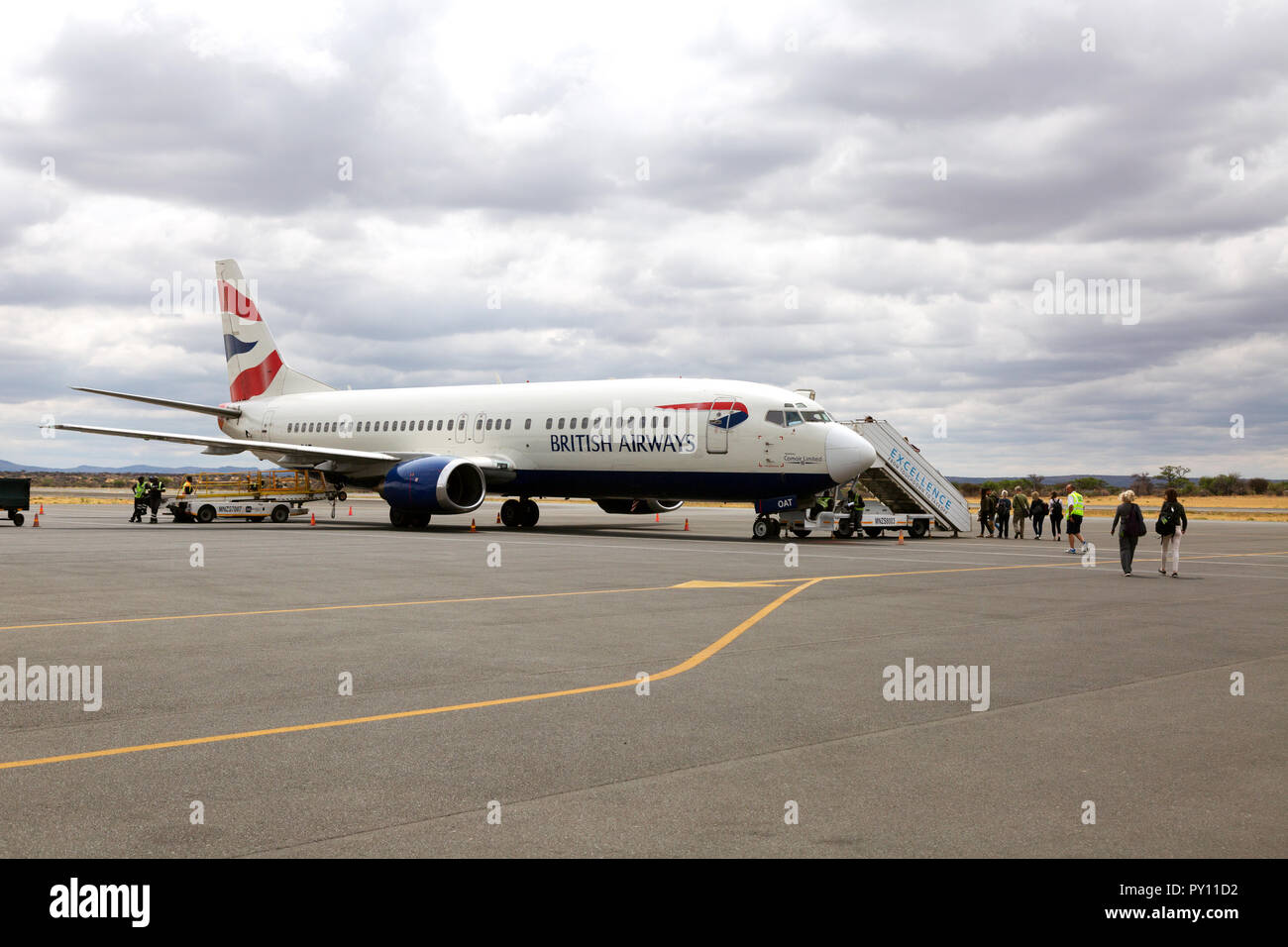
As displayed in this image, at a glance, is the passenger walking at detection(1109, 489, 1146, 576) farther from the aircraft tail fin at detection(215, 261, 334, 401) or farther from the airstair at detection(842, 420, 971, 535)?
the aircraft tail fin at detection(215, 261, 334, 401)

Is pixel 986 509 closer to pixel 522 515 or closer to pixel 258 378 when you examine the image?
pixel 522 515

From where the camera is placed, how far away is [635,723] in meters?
7.86

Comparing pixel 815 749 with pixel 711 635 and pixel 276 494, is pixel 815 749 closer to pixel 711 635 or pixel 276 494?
pixel 711 635

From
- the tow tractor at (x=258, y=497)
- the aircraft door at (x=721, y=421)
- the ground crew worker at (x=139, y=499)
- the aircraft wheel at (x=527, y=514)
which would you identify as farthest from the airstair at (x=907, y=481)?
the ground crew worker at (x=139, y=499)

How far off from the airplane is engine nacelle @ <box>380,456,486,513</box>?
0.04 metres

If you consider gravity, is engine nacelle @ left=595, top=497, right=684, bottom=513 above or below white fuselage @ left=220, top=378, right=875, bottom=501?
below

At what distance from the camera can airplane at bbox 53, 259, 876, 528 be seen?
29547 mm

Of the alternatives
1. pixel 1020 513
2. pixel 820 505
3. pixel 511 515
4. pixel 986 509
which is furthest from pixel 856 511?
pixel 511 515

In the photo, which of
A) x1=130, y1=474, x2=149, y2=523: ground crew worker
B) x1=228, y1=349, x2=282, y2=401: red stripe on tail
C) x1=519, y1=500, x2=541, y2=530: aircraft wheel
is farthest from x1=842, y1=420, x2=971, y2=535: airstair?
x1=130, y1=474, x2=149, y2=523: ground crew worker

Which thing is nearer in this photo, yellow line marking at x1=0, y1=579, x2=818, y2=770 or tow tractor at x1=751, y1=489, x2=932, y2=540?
yellow line marking at x1=0, y1=579, x2=818, y2=770

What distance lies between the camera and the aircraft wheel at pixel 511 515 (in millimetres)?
37844

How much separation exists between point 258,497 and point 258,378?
672cm

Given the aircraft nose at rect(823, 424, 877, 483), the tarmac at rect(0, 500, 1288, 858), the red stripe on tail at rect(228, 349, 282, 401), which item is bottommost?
the tarmac at rect(0, 500, 1288, 858)

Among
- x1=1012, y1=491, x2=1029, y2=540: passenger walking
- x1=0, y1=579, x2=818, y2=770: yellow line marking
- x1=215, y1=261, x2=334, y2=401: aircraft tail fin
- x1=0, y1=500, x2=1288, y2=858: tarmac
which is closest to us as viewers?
x1=0, y1=500, x2=1288, y2=858: tarmac
